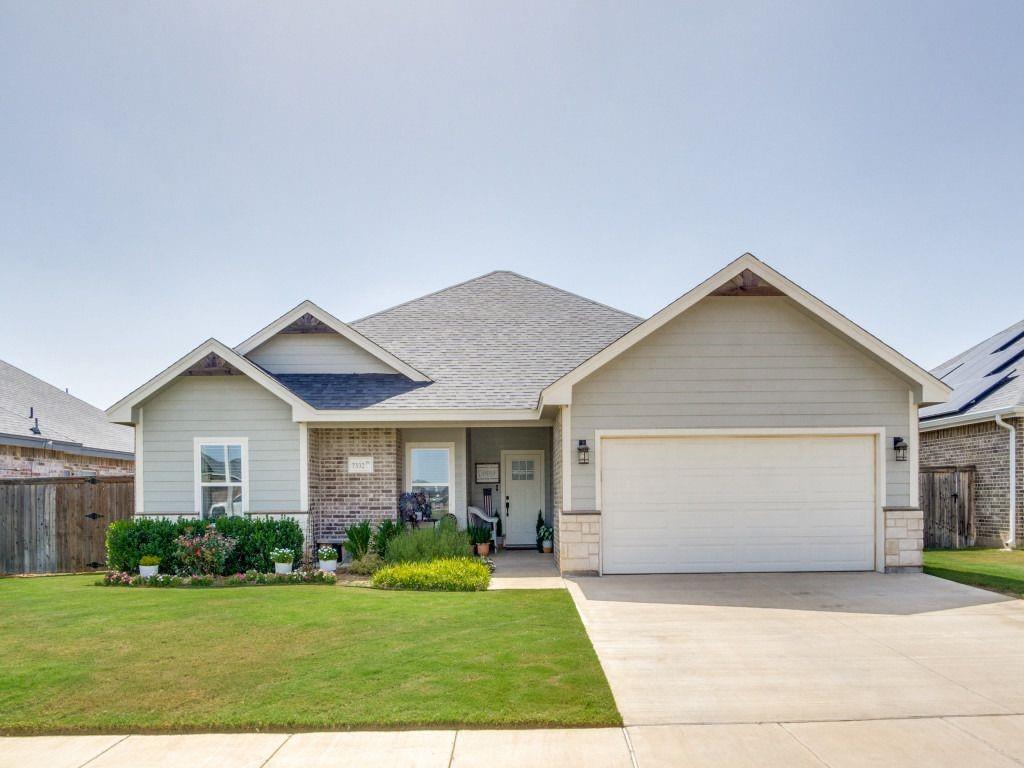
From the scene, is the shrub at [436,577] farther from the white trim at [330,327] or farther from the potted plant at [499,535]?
the white trim at [330,327]

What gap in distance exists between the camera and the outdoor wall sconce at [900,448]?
11.0 m

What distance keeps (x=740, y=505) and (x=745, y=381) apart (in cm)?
202

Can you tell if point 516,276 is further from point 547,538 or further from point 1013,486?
point 1013,486

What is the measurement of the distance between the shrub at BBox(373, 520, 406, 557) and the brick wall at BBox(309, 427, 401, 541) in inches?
24.5

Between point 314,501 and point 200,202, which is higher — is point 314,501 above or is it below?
below

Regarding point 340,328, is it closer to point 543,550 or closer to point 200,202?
point 200,202

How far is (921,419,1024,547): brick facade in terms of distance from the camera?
14.6 m

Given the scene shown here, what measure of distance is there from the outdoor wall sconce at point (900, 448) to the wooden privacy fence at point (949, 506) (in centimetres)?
579

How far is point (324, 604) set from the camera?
890 centimetres

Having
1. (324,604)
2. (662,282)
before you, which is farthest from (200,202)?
(662,282)

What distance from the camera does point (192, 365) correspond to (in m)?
12.0

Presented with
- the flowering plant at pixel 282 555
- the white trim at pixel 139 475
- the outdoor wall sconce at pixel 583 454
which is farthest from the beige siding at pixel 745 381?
the white trim at pixel 139 475

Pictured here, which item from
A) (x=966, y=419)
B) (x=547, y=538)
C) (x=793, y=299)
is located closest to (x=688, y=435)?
(x=793, y=299)

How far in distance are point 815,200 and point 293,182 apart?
10901 mm
